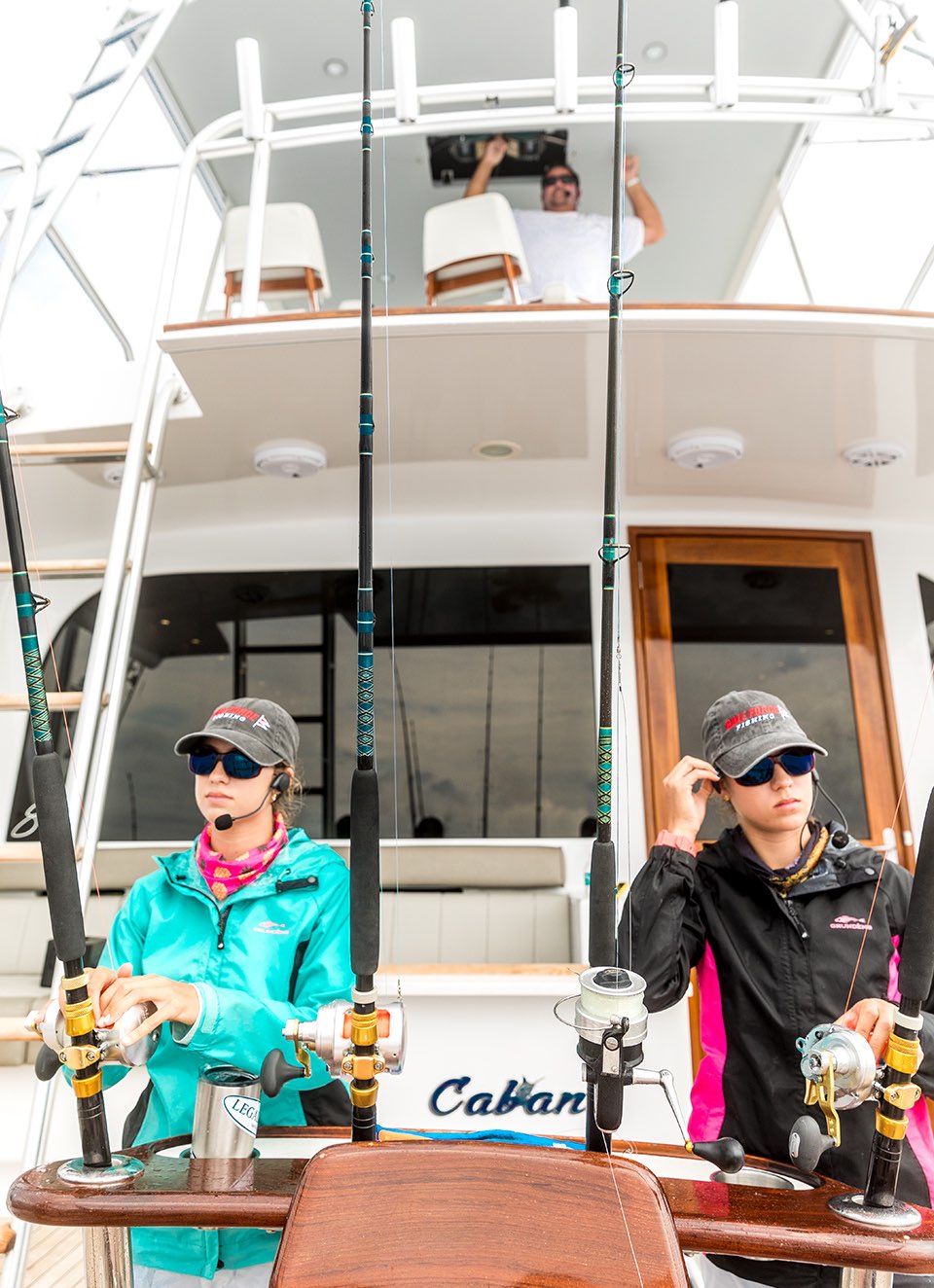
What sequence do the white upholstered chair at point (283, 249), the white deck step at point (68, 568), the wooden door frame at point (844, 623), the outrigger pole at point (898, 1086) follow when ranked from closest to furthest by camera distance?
1. the outrigger pole at point (898, 1086)
2. the white deck step at point (68, 568)
3. the white upholstered chair at point (283, 249)
4. the wooden door frame at point (844, 623)

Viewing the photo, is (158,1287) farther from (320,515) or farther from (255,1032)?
(320,515)

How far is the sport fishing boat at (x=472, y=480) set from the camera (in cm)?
251

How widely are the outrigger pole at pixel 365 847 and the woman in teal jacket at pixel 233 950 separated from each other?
276 millimetres

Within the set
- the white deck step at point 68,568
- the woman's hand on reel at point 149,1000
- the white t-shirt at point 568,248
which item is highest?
the white t-shirt at point 568,248

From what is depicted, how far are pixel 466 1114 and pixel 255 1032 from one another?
1.48m

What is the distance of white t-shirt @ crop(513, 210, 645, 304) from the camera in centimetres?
347

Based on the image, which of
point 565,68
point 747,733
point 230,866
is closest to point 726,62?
point 565,68

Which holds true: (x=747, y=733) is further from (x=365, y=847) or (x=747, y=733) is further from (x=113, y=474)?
(x=113, y=474)

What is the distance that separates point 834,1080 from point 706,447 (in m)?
2.36

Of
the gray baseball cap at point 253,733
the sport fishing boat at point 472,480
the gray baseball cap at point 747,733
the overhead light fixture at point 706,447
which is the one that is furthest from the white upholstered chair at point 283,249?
the gray baseball cap at point 747,733

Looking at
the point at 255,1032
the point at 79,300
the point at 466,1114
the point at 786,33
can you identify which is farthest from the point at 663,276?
the point at 255,1032

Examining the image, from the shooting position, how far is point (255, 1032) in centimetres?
119

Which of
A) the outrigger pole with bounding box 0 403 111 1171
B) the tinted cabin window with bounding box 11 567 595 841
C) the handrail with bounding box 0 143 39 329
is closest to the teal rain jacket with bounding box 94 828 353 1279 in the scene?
the outrigger pole with bounding box 0 403 111 1171

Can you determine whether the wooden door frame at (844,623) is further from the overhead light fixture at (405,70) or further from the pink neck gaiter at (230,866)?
the pink neck gaiter at (230,866)
